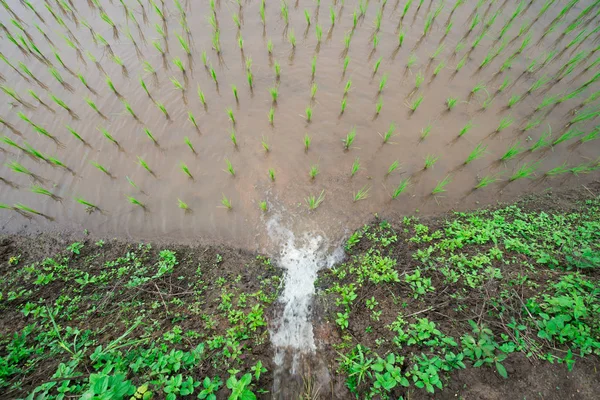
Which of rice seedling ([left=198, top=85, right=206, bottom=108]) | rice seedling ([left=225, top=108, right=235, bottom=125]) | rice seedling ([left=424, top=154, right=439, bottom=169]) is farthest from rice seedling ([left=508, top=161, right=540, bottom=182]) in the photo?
rice seedling ([left=198, top=85, right=206, bottom=108])

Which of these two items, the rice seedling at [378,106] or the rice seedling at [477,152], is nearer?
the rice seedling at [477,152]

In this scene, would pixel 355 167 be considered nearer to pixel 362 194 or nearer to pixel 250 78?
pixel 362 194

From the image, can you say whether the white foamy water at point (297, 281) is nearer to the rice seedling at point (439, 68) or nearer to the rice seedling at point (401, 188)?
the rice seedling at point (401, 188)

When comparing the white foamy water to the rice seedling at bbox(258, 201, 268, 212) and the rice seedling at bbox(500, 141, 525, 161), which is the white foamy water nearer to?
the rice seedling at bbox(258, 201, 268, 212)

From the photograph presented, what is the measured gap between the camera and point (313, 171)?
2.83 meters

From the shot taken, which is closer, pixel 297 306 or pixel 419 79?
pixel 297 306

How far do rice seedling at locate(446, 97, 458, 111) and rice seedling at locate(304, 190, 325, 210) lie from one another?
71.6 inches

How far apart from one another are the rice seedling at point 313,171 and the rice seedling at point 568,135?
2.49 meters

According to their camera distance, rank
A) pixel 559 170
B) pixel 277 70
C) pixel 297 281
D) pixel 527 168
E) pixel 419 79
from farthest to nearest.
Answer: pixel 419 79
pixel 277 70
pixel 527 168
pixel 559 170
pixel 297 281

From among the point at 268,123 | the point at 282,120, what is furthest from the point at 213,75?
the point at 282,120

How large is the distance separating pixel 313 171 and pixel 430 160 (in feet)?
4.15

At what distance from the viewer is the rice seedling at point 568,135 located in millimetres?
2830

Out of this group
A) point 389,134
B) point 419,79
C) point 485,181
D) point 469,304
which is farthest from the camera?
point 419,79

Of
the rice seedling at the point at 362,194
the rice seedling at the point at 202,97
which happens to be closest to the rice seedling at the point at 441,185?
the rice seedling at the point at 362,194
